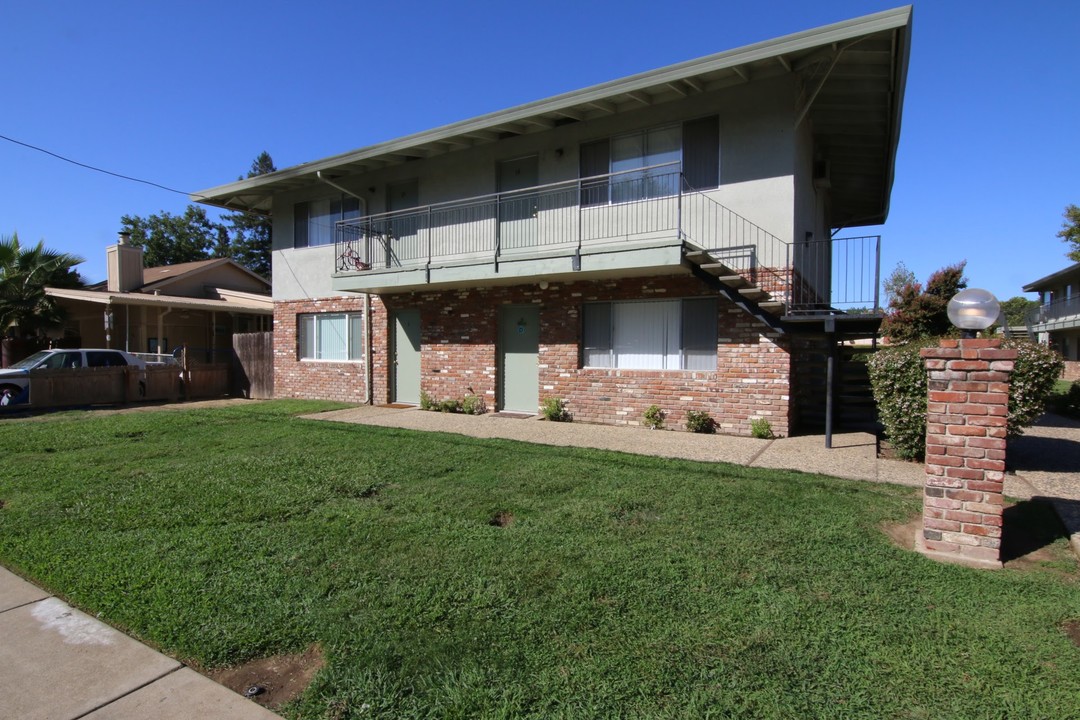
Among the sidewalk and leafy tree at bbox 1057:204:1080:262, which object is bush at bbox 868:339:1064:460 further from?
leafy tree at bbox 1057:204:1080:262

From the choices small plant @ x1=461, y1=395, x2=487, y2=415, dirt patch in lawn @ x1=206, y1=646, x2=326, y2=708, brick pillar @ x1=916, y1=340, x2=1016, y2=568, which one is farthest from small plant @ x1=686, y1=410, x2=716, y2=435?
dirt patch in lawn @ x1=206, y1=646, x2=326, y2=708

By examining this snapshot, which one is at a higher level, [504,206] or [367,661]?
[504,206]

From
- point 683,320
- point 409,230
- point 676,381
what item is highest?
point 409,230

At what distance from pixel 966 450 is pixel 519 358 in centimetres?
890

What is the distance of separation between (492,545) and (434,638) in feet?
4.28

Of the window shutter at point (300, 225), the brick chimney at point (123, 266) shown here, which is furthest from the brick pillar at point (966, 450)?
the brick chimney at point (123, 266)

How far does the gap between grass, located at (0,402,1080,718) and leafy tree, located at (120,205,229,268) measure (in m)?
49.8

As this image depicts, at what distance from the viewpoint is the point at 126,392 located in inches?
600

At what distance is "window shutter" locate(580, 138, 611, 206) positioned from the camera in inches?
428

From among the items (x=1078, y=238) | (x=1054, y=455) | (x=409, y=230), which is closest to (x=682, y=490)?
(x=1054, y=455)

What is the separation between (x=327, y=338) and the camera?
15.6 m

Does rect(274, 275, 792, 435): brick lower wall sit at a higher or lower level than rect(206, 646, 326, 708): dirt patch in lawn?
higher

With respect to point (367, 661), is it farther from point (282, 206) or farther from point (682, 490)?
point (282, 206)

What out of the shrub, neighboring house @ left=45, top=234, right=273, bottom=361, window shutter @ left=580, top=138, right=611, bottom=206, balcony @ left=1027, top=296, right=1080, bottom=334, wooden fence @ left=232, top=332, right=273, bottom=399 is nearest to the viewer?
the shrub
